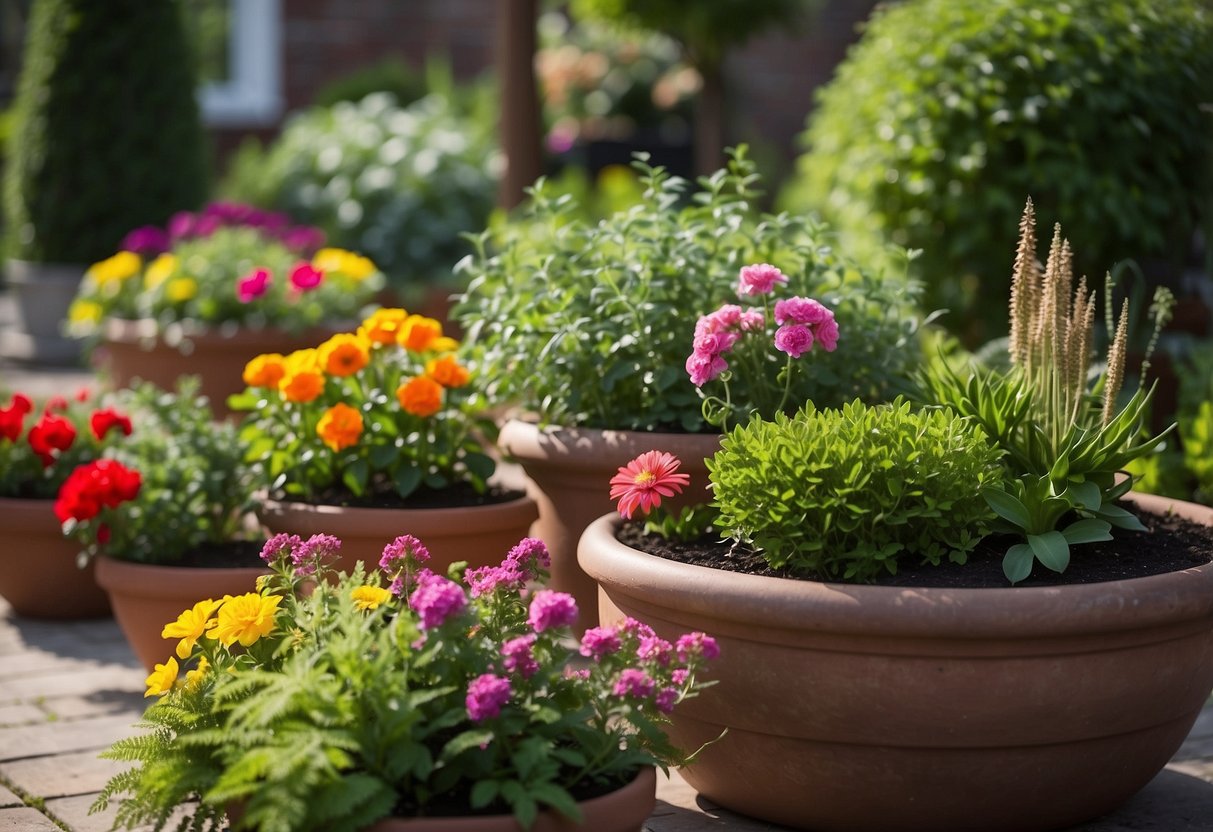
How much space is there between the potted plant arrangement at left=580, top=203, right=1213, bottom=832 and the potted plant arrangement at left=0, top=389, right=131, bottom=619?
2.09 m

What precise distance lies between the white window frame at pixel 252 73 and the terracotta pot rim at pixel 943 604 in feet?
39.5

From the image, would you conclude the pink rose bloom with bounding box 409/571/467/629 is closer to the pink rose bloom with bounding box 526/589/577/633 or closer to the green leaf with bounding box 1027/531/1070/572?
the pink rose bloom with bounding box 526/589/577/633

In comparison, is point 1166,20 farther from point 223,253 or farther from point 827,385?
point 223,253

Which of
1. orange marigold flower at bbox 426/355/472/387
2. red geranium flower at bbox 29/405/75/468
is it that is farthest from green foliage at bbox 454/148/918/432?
red geranium flower at bbox 29/405/75/468

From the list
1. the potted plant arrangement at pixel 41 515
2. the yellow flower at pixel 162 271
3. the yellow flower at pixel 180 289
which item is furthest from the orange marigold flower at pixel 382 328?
the yellow flower at pixel 162 271

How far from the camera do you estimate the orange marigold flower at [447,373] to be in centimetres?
381

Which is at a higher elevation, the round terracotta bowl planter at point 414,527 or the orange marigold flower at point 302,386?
the orange marigold flower at point 302,386

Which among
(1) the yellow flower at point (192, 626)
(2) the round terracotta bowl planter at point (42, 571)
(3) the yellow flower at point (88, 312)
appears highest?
(1) the yellow flower at point (192, 626)

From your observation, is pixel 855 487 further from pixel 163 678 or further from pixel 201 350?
pixel 201 350

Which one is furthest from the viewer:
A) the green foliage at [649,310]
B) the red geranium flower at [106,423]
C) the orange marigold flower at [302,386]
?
the red geranium flower at [106,423]

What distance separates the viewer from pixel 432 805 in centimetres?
246

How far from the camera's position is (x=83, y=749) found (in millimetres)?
3482

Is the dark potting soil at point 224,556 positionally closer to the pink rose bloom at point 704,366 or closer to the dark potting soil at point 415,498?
the dark potting soil at point 415,498

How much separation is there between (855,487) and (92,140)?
7.24 meters
